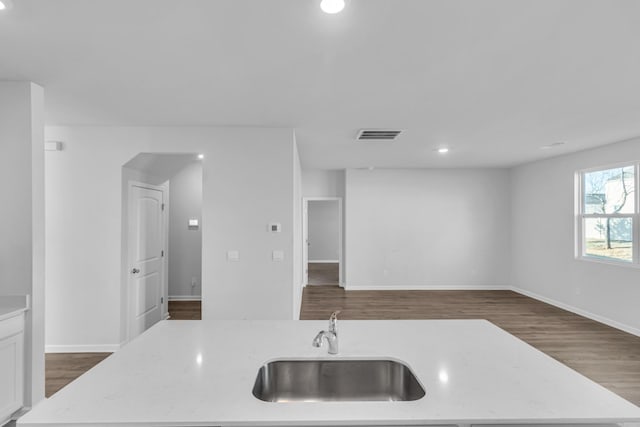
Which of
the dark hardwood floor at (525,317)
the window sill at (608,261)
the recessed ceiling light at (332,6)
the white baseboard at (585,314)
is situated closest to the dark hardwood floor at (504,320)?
the dark hardwood floor at (525,317)

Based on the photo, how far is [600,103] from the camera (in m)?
3.10

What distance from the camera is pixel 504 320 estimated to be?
5.12 meters

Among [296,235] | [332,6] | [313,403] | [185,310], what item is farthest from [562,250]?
[185,310]

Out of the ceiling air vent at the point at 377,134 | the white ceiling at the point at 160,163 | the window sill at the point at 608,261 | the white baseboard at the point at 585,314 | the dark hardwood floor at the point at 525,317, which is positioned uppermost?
the ceiling air vent at the point at 377,134

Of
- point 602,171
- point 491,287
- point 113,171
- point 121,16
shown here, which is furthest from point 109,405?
point 491,287

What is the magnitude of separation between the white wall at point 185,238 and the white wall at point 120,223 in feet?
8.13

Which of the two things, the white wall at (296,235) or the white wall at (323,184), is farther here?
the white wall at (323,184)

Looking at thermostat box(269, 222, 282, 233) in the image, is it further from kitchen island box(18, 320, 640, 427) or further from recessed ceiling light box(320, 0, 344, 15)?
recessed ceiling light box(320, 0, 344, 15)

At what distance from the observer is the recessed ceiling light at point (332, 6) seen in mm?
1634

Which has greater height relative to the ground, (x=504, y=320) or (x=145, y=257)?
(x=145, y=257)

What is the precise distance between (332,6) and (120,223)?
3382 millimetres

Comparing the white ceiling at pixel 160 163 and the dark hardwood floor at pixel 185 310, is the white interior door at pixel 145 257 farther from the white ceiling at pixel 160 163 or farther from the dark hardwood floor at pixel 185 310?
the dark hardwood floor at pixel 185 310

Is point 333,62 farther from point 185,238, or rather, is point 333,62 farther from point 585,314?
point 585,314

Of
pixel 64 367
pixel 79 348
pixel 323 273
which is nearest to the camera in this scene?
pixel 64 367
